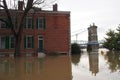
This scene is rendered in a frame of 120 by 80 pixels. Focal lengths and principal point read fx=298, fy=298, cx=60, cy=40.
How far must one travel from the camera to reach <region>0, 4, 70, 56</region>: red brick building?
1678 inches

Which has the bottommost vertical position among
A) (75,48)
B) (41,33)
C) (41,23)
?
(75,48)

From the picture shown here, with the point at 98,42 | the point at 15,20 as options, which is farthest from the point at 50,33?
the point at 98,42

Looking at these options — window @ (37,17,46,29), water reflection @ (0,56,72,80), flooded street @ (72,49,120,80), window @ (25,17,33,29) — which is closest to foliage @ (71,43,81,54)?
window @ (37,17,46,29)

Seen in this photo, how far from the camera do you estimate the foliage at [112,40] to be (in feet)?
168

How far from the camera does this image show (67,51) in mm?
44062

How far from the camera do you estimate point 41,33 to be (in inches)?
1719

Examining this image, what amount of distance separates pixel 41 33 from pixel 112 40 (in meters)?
14.1

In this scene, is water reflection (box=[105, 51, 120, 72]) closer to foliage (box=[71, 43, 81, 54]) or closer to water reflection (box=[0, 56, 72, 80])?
water reflection (box=[0, 56, 72, 80])

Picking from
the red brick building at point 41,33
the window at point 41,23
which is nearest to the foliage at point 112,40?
the red brick building at point 41,33

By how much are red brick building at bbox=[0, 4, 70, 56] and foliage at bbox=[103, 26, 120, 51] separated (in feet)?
34.2

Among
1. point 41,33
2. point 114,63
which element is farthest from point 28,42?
point 114,63

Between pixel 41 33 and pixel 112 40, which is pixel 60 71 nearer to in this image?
pixel 41 33

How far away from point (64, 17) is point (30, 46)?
21.8 ft

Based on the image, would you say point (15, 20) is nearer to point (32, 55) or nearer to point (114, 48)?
point (32, 55)
